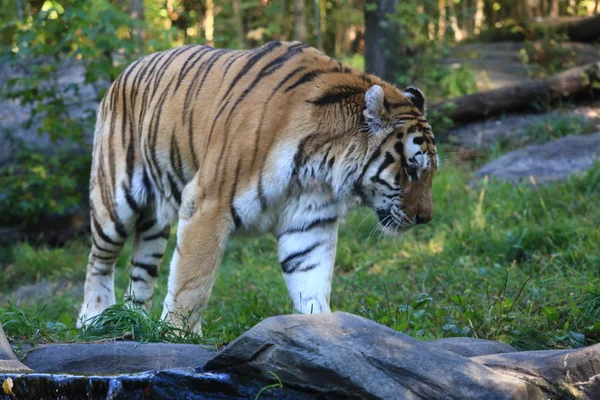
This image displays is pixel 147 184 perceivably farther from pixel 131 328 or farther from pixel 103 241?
pixel 131 328

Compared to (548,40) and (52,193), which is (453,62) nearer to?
(548,40)

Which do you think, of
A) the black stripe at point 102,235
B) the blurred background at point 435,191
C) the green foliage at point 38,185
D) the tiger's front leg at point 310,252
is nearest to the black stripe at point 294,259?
the tiger's front leg at point 310,252

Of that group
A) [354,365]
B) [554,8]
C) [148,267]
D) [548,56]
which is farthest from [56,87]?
[554,8]

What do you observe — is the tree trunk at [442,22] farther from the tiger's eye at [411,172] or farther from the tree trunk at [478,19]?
the tiger's eye at [411,172]

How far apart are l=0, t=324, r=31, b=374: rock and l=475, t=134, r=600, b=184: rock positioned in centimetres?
531

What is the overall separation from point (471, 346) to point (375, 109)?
1.31m

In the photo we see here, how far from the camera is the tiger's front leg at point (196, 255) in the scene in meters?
4.27

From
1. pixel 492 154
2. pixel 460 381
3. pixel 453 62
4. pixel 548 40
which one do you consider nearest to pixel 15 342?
pixel 460 381

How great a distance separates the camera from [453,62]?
38.0 ft

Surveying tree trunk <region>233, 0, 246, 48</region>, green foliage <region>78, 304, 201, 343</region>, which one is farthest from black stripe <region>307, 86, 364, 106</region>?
tree trunk <region>233, 0, 246, 48</region>

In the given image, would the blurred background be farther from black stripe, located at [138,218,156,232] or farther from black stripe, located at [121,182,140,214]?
black stripe, located at [121,182,140,214]

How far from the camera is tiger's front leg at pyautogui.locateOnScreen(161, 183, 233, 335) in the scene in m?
4.27

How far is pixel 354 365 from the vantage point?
264 cm

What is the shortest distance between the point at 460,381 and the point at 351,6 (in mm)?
12780
